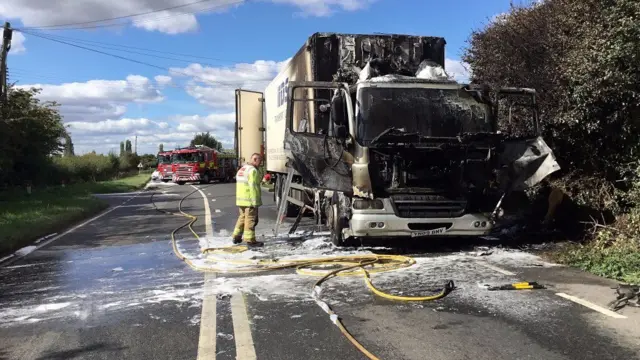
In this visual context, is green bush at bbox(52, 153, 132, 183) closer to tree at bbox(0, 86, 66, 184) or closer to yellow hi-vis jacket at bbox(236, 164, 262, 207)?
tree at bbox(0, 86, 66, 184)

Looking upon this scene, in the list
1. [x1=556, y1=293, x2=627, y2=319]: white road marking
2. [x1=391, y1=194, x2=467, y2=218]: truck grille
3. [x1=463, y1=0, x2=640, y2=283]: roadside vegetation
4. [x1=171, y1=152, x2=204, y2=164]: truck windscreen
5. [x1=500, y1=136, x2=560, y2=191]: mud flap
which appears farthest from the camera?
[x1=171, y1=152, x2=204, y2=164]: truck windscreen

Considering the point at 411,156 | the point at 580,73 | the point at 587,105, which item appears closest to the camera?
the point at 411,156

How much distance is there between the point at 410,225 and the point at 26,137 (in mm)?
21724

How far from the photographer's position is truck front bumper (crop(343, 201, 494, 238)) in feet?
25.4

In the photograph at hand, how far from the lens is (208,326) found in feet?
15.8

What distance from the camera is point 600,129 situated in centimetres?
845

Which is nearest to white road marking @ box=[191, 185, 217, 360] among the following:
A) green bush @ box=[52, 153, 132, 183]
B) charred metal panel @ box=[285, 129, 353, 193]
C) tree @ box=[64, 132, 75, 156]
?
charred metal panel @ box=[285, 129, 353, 193]

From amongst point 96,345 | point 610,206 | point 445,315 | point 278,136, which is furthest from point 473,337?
point 278,136

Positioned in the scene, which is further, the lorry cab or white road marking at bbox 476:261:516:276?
the lorry cab

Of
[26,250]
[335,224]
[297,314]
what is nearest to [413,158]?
[335,224]

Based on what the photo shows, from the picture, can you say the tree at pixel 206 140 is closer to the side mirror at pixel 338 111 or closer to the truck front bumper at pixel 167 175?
the truck front bumper at pixel 167 175

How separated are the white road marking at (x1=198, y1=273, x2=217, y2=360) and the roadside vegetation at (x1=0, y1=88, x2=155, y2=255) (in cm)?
594

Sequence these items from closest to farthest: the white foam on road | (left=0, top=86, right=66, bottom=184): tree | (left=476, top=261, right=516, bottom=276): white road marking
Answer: (left=476, top=261, right=516, bottom=276): white road marking
the white foam on road
(left=0, top=86, right=66, bottom=184): tree

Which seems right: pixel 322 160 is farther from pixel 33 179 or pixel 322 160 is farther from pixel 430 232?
pixel 33 179
